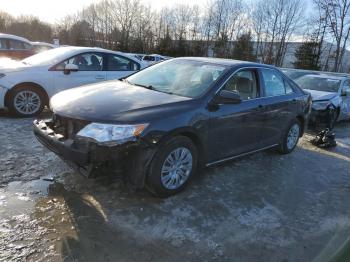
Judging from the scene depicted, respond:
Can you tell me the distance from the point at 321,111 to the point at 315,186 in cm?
434

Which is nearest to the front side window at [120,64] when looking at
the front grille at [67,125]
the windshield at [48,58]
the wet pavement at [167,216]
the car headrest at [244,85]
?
the windshield at [48,58]

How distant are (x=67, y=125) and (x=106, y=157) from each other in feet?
2.23

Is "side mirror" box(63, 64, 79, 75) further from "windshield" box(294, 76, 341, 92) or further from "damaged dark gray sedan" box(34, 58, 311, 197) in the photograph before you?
"windshield" box(294, 76, 341, 92)

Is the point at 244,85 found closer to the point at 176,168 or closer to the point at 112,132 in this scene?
the point at 176,168

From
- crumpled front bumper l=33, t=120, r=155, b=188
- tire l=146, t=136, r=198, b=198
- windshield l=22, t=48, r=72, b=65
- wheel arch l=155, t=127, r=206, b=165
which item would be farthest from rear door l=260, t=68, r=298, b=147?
windshield l=22, t=48, r=72, b=65

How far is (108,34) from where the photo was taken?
5116 cm

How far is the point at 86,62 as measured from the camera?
305 inches

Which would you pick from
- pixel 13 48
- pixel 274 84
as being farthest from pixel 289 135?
pixel 13 48

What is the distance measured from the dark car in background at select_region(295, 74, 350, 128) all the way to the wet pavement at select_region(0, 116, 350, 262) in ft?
12.7

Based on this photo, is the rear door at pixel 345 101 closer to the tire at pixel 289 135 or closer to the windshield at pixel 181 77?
the tire at pixel 289 135

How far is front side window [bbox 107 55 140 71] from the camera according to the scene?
320 inches

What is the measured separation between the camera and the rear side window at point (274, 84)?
5410 millimetres

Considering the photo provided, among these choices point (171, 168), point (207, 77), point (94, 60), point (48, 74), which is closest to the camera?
point (171, 168)

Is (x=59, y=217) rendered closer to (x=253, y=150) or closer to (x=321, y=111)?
(x=253, y=150)
